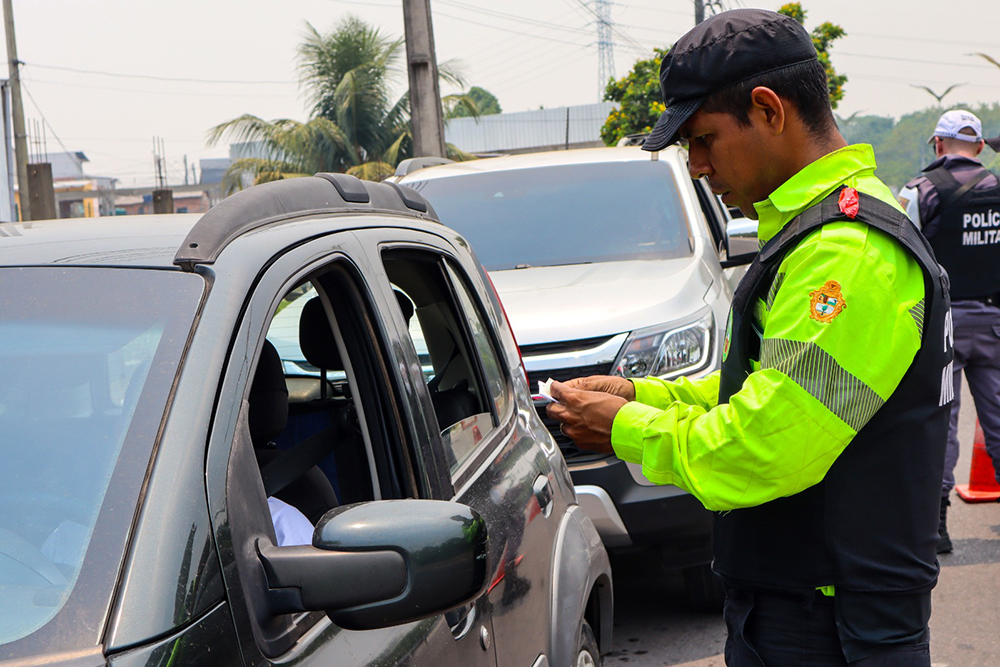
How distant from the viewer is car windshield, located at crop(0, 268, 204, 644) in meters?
1.38

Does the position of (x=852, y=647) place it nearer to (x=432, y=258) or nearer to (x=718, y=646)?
(x=432, y=258)

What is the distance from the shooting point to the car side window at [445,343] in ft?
8.70

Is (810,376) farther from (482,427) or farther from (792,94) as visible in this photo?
(482,427)

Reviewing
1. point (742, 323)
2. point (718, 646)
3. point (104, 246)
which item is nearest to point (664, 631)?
point (718, 646)

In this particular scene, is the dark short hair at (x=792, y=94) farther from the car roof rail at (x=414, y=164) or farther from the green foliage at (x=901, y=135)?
the green foliage at (x=901, y=135)

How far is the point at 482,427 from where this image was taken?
2.67m

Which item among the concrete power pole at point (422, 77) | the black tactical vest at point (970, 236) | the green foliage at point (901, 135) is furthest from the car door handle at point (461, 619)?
the green foliage at point (901, 135)

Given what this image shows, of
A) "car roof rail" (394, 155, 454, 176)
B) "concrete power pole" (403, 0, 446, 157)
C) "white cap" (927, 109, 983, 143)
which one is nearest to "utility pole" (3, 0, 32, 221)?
"concrete power pole" (403, 0, 446, 157)

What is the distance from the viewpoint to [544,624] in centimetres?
256

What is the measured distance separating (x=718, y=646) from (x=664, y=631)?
29 cm

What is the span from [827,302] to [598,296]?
312 cm

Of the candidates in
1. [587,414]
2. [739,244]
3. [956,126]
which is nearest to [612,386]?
[587,414]

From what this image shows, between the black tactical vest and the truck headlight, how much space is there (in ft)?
6.31

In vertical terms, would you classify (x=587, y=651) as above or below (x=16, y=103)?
below
